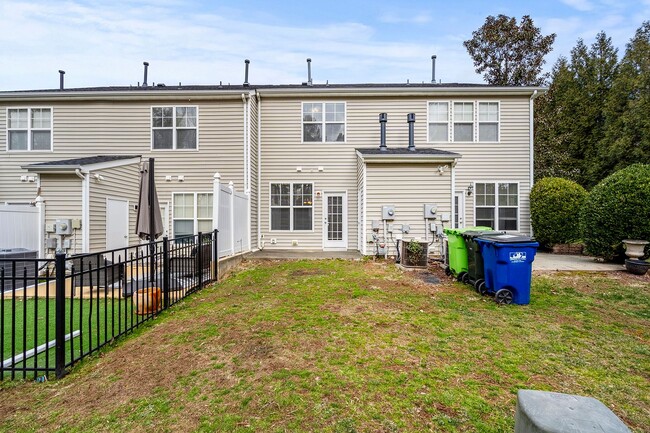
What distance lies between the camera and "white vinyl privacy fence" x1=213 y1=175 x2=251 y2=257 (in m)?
7.54

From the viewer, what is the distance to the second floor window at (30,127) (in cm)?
1127

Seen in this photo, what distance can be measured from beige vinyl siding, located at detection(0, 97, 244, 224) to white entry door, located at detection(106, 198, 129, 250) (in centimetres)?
144

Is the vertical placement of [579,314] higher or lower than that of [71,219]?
lower

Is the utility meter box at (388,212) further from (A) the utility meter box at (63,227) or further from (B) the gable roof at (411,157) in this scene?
(A) the utility meter box at (63,227)

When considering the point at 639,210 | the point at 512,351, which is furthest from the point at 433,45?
the point at 512,351

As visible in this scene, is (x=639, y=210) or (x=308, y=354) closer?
(x=308, y=354)

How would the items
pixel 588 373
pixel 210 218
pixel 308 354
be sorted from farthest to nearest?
pixel 210 218 < pixel 308 354 < pixel 588 373

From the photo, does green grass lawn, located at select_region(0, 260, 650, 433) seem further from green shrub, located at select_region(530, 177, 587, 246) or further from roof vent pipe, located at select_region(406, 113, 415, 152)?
roof vent pipe, located at select_region(406, 113, 415, 152)

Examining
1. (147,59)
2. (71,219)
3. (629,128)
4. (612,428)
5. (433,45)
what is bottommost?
(612,428)

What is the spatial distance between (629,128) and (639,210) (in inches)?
673

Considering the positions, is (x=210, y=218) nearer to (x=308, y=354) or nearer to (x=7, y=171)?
(x=7, y=171)

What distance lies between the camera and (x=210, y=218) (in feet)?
36.2

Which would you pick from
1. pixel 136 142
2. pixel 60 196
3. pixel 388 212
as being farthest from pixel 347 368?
pixel 136 142

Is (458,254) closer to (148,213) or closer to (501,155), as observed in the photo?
(501,155)
